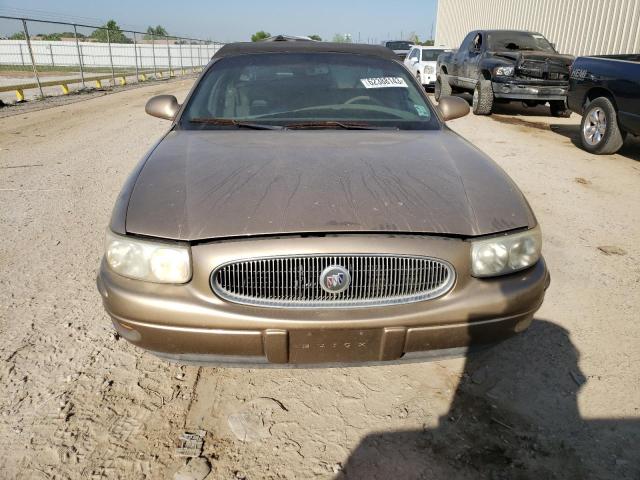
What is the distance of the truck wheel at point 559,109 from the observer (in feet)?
37.1

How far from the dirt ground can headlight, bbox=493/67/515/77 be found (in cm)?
780

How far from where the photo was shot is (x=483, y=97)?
11.0 meters

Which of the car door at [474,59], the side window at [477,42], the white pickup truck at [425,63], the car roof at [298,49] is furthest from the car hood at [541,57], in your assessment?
the car roof at [298,49]

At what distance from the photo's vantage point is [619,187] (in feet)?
19.2

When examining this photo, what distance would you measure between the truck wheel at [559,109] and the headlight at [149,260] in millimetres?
11259

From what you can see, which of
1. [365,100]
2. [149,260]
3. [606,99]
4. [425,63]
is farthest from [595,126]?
[425,63]

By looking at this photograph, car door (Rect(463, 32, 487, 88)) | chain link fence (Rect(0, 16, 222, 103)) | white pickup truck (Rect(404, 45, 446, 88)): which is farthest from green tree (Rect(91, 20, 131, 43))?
car door (Rect(463, 32, 487, 88))

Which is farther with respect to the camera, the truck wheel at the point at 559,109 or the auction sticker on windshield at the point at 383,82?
the truck wheel at the point at 559,109

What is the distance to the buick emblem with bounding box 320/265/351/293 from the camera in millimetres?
1858

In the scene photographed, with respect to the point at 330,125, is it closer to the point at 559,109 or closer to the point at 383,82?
the point at 383,82

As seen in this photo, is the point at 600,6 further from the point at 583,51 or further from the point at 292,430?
the point at 292,430

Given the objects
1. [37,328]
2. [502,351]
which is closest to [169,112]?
[37,328]

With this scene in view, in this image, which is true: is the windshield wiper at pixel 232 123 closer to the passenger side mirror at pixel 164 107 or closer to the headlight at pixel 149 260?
the passenger side mirror at pixel 164 107

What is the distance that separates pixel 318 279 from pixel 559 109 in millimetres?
11439
